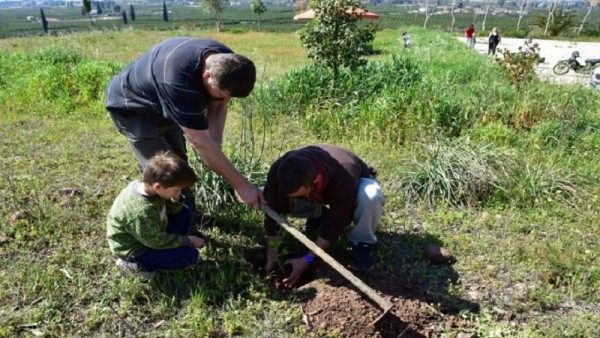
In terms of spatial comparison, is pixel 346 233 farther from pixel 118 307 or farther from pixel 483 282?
pixel 118 307

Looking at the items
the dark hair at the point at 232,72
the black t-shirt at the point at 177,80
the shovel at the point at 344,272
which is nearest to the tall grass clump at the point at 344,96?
the shovel at the point at 344,272

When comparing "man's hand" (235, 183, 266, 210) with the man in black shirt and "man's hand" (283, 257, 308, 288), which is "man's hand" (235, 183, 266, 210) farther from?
"man's hand" (283, 257, 308, 288)

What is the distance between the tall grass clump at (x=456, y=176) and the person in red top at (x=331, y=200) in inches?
43.1

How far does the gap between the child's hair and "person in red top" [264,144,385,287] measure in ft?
1.64

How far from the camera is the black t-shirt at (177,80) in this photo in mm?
2348

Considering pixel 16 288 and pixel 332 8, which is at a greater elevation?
pixel 332 8

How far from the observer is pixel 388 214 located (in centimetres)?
387

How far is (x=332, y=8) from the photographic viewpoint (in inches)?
248

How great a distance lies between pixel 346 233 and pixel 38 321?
6.14 ft

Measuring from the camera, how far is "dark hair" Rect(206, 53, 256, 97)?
2.23m

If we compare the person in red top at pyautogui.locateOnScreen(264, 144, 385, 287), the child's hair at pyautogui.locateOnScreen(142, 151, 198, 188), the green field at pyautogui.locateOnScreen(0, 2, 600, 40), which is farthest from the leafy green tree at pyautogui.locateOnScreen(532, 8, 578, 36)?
the child's hair at pyautogui.locateOnScreen(142, 151, 198, 188)

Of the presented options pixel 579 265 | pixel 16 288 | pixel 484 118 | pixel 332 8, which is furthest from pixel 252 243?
pixel 332 8

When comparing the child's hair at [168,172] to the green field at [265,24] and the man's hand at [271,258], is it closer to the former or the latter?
the man's hand at [271,258]

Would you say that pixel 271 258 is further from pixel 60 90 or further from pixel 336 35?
pixel 60 90
